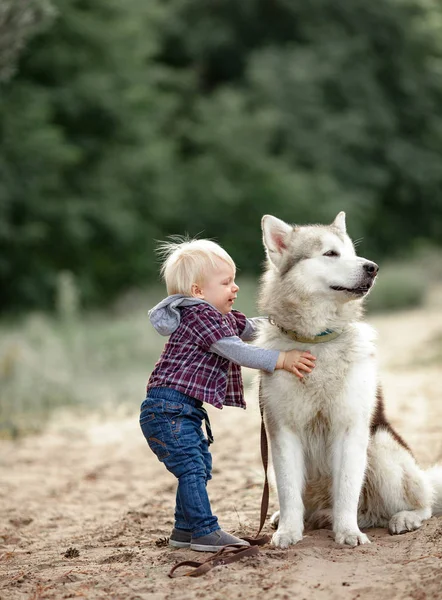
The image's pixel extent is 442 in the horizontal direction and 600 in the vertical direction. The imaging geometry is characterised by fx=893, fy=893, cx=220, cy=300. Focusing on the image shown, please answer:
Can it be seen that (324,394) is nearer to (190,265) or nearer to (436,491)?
(190,265)

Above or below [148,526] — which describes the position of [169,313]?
above

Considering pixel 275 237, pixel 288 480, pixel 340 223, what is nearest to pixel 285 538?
pixel 288 480

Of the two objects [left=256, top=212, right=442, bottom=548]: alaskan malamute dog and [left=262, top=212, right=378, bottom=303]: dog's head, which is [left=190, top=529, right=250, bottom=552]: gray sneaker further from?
[left=262, top=212, right=378, bottom=303]: dog's head

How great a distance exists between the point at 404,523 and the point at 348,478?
1.64 ft

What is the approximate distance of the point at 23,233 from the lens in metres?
19.3

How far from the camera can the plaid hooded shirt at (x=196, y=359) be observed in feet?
15.1

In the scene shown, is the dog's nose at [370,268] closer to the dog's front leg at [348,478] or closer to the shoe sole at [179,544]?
the dog's front leg at [348,478]

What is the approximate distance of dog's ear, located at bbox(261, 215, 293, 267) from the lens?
4883mm

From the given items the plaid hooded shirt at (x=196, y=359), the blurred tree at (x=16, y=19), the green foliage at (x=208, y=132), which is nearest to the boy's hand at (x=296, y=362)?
the plaid hooded shirt at (x=196, y=359)

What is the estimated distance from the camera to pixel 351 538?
4531 mm

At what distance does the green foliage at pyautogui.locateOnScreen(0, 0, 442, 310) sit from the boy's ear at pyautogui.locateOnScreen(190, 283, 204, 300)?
14692 millimetres

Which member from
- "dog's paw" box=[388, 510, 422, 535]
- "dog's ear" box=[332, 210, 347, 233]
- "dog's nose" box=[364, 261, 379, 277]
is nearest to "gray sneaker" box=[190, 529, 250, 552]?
"dog's paw" box=[388, 510, 422, 535]

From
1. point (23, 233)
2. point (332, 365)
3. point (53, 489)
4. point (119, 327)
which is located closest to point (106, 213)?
point (23, 233)

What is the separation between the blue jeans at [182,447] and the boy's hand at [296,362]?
527 mm
